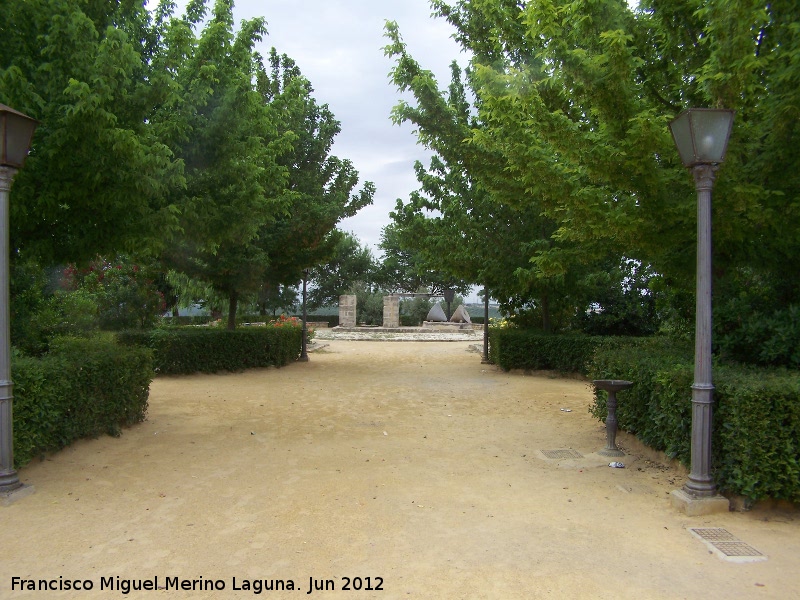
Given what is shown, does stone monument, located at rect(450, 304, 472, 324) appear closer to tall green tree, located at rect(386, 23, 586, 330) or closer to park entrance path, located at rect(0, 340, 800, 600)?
tall green tree, located at rect(386, 23, 586, 330)

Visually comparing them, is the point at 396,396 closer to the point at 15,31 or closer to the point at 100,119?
the point at 100,119

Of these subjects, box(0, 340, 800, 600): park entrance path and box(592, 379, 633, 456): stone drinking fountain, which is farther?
box(592, 379, 633, 456): stone drinking fountain

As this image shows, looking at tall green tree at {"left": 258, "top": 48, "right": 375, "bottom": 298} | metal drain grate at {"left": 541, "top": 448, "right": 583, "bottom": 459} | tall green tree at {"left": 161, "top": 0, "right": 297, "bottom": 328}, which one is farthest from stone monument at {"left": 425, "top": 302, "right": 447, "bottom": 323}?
metal drain grate at {"left": 541, "top": 448, "right": 583, "bottom": 459}

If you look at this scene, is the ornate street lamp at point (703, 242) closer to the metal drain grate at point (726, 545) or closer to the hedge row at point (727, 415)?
the hedge row at point (727, 415)

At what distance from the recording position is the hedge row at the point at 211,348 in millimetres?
12383

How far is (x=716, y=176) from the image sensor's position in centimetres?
488

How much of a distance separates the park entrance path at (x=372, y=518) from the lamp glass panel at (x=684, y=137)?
113 inches

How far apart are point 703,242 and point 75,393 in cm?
629

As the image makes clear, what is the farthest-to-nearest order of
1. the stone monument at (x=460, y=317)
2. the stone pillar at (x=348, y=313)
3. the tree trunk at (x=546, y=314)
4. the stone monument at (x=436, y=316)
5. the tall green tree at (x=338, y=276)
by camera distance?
the tall green tree at (x=338, y=276), the stone monument at (x=436, y=316), the stone monument at (x=460, y=317), the stone pillar at (x=348, y=313), the tree trunk at (x=546, y=314)

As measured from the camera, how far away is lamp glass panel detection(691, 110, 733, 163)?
174 inches

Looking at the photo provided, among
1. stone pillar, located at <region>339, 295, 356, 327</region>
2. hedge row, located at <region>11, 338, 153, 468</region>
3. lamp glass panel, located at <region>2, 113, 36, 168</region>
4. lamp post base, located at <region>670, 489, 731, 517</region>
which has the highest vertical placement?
lamp glass panel, located at <region>2, 113, 36, 168</region>

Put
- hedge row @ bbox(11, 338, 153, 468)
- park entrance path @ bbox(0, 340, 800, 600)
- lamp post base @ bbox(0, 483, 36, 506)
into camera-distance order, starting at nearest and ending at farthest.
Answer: park entrance path @ bbox(0, 340, 800, 600) < lamp post base @ bbox(0, 483, 36, 506) < hedge row @ bbox(11, 338, 153, 468)

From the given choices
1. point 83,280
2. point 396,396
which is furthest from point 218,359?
point 396,396

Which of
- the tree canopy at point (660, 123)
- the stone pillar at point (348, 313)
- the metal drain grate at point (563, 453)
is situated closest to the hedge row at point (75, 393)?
the metal drain grate at point (563, 453)
